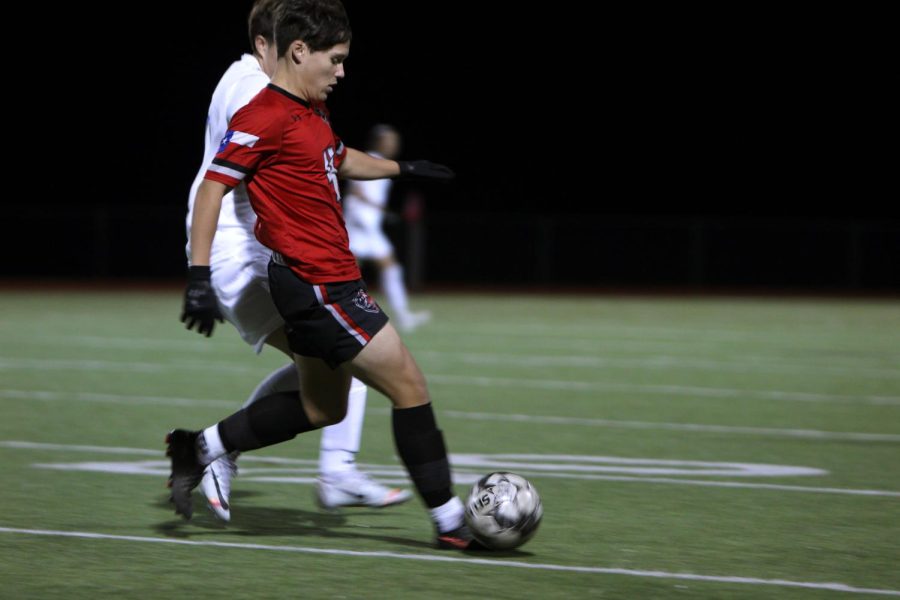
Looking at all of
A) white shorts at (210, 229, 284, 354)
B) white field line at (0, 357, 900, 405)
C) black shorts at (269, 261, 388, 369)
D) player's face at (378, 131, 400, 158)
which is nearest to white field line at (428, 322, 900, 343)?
player's face at (378, 131, 400, 158)

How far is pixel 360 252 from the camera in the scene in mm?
16922

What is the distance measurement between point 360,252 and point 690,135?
70.4ft

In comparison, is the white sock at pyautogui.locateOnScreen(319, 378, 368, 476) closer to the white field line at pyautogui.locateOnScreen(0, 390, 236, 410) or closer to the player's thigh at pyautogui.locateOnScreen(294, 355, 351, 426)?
the player's thigh at pyautogui.locateOnScreen(294, 355, 351, 426)

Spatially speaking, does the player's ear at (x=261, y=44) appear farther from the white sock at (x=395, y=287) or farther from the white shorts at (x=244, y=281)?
the white sock at (x=395, y=287)

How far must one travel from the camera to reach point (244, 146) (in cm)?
519

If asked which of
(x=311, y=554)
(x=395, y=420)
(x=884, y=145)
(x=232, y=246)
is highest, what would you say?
(x=884, y=145)

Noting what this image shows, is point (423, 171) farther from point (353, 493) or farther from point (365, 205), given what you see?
point (365, 205)

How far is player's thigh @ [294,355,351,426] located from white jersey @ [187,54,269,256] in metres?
0.62

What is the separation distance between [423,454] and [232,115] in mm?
1441

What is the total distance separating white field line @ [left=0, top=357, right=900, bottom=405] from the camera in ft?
35.8

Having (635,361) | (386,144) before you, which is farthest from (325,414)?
(386,144)

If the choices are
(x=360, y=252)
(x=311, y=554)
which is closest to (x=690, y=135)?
(x=360, y=252)

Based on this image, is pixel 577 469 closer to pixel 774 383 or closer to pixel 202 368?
pixel 774 383

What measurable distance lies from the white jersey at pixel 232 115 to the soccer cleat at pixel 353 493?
103 cm
